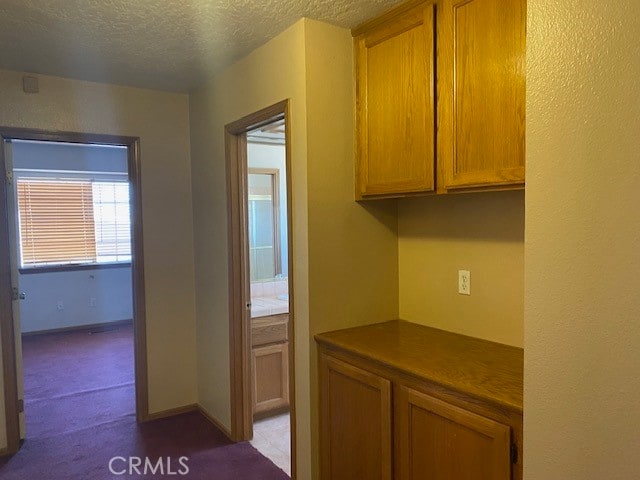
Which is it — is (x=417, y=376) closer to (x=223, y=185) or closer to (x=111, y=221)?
(x=223, y=185)

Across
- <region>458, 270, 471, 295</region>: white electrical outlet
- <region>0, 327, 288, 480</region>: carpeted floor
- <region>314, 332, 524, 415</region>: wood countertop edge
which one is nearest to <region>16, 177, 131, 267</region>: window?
<region>0, 327, 288, 480</region>: carpeted floor

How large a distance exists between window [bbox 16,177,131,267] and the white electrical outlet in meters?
4.70

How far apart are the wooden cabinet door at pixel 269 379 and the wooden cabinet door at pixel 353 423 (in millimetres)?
1007

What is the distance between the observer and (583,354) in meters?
1.09

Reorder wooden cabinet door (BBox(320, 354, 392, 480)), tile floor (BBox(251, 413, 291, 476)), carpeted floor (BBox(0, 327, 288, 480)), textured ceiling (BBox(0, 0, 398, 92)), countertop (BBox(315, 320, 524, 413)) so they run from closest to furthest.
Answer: countertop (BBox(315, 320, 524, 413))
wooden cabinet door (BBox(320, 354, 392, 480))
textured ceiling (BBox(0, 0, 398, 92))
carpeted floor (BBox(0, 327, 288, 480))
tile floor (BBox(251, 413, 291, 476))

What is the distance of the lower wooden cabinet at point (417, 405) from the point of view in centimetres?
148

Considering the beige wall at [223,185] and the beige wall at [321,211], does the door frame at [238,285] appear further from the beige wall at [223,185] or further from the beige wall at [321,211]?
the beige wall at [321,211]

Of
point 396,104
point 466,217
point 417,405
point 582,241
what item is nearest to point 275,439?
point 417,405

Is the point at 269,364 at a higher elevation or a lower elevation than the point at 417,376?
lower

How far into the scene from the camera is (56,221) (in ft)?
20.2

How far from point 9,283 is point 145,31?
177 centimetres

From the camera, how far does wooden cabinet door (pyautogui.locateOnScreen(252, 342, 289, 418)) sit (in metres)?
3.16

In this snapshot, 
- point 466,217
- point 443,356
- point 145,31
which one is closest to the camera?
point 443,356

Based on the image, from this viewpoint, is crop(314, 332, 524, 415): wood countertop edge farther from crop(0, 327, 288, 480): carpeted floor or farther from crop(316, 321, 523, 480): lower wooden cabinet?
crop(0, 327, 288, 480): carpeted floor
